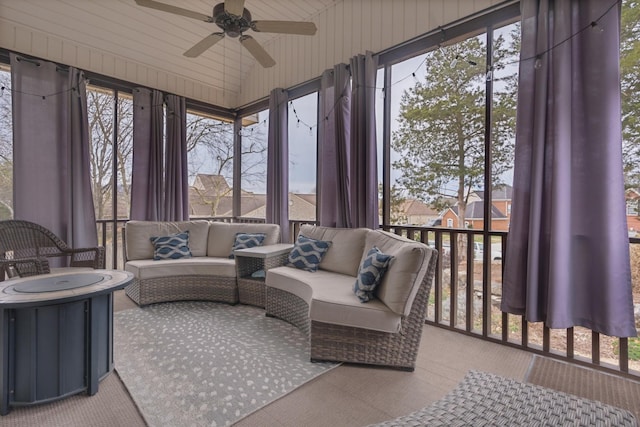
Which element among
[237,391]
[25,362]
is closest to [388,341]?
[237,391]

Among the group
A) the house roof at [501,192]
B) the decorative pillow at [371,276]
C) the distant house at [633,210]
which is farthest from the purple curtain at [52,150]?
the distant house at [633,210]

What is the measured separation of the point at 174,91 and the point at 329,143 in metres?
2.67

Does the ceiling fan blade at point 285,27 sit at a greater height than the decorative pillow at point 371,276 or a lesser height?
greater

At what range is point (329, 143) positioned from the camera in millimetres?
3789

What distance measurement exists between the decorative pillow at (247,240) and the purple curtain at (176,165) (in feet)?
→ 4.06

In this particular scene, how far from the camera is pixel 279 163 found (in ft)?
14.7

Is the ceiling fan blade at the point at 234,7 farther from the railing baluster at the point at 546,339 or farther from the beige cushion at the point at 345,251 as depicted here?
the railing baluster at the point at 546,339

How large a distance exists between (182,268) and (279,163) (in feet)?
6.17

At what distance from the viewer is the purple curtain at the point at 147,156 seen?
4.28 m

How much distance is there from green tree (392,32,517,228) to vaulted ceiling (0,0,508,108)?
0.41 meters

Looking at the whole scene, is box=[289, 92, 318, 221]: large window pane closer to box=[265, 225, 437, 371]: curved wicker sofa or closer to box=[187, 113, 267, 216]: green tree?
box=[187, 113, 267, 216]: green tree

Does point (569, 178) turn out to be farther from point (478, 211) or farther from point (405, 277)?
point (405, 277)

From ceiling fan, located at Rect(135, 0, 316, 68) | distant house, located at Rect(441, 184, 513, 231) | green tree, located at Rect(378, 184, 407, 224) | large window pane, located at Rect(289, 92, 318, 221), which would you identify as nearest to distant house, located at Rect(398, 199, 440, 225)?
green tree, located at Rect(378, 184, 407, 224)

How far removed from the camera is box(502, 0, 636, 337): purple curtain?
202 centimetres
